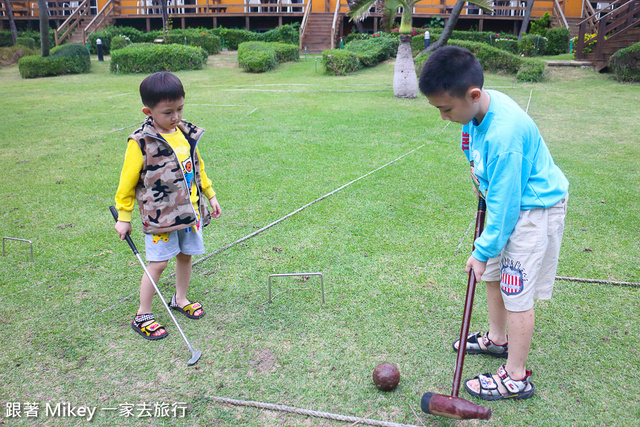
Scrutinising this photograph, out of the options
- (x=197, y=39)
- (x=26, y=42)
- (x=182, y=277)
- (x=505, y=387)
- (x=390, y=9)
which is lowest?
(x=505, y=387)

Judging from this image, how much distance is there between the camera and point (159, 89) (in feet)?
8.80

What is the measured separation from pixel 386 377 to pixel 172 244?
1453 mm

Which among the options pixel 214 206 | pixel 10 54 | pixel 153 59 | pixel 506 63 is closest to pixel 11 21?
pixel 10 54

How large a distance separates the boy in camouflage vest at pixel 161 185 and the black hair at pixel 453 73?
1.39 m

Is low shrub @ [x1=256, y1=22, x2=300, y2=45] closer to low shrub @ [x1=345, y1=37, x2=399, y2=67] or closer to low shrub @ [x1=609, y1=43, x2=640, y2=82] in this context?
low shrub @ [x1=345, y1=37, x2=399, y2=67]

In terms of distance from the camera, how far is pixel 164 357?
9.34 feet

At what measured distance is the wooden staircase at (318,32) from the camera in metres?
23.0

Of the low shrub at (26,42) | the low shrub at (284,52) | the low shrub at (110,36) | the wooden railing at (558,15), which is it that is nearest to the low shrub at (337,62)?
the low shrub at (284,52)

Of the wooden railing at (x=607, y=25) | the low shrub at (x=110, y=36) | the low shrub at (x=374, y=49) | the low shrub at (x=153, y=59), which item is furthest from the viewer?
the low shrub at (x=110, y=36)

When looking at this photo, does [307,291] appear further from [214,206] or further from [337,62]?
[337,62]

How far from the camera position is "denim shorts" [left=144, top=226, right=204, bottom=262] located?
2.95 m

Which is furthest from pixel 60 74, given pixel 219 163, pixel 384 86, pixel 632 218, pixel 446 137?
pixel 632 218

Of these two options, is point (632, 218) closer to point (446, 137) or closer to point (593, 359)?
point (593, 359)

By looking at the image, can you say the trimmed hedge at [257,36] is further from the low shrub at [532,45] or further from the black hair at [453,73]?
the black hair at [453,73]
